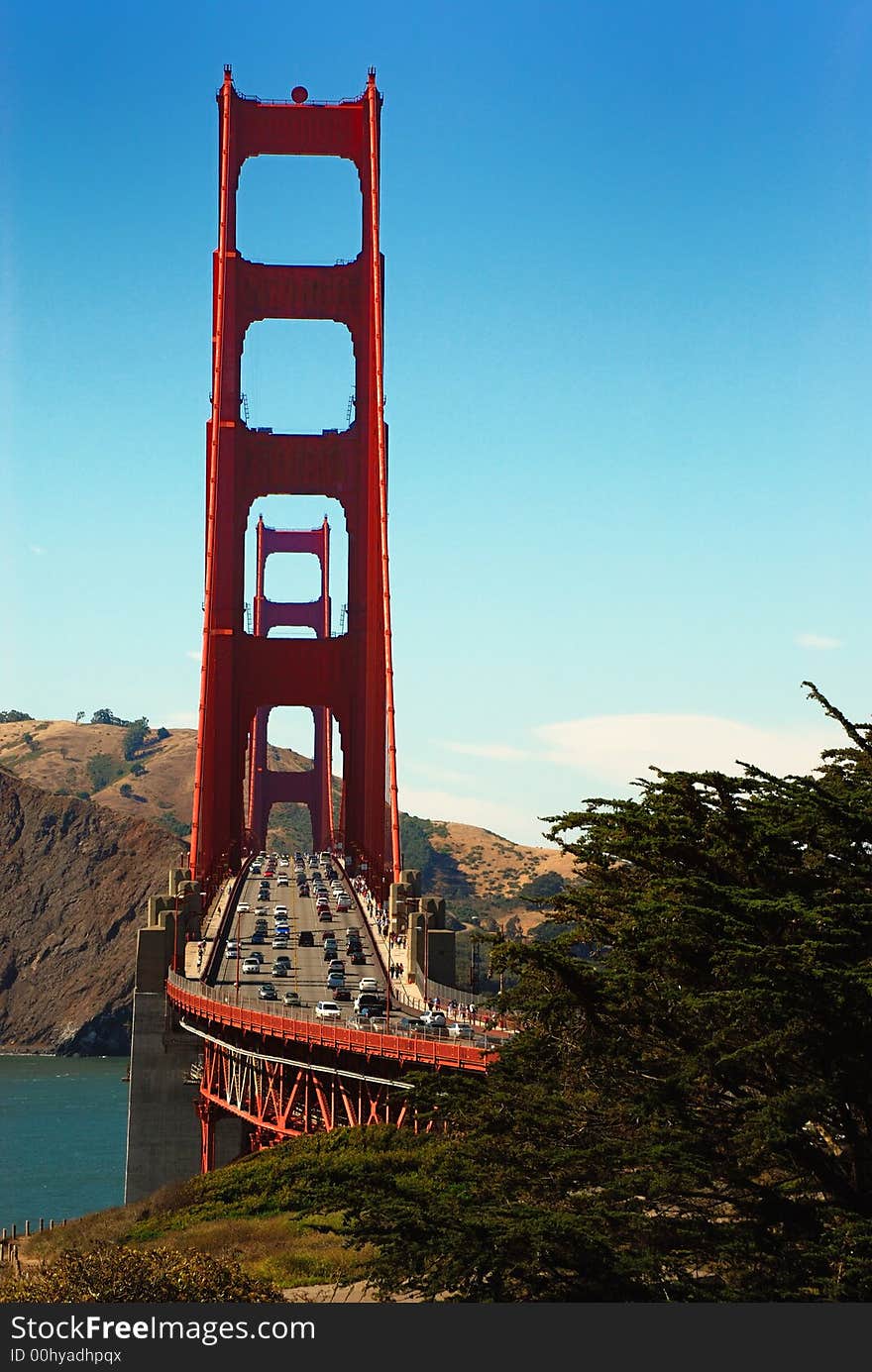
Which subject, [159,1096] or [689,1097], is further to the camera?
[159,1096]

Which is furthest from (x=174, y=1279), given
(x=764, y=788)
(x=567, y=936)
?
(x=764, y=788)

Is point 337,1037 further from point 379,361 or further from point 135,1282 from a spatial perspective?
point 379,361

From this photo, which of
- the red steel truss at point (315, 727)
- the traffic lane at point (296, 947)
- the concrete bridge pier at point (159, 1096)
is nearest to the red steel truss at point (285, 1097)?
the concrete bridge pier at point (159, 1096)

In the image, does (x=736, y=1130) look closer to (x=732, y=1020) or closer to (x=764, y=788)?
(x=732, y=1020)

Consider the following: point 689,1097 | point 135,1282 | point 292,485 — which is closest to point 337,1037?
point 135,1282

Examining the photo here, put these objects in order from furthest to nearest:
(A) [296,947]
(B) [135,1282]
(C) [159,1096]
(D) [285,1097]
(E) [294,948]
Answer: (A) [296,947] → (E) [294,948] → (C) [159,1096] → (D) [285,1097] → (B) [135,1282]

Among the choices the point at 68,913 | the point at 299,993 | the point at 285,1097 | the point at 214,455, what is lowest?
the point at 285,1097

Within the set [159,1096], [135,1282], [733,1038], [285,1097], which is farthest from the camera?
[159,1096]

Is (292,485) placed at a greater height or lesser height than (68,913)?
greater
